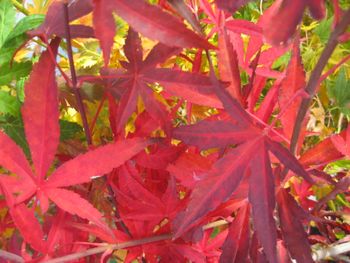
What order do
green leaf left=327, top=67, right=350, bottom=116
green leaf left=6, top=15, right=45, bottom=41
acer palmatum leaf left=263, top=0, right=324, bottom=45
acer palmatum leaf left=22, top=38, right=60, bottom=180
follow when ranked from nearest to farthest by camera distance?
acer palmatum leaf left=263, top=0, right=324, bottom=45 < acer palmatum leaf left=22, top=38, right=60, bottom=180 < green leaf left=6, top=15, right=45, bottom=41 < green leaf left=327, top=67, right=350, bottom=116

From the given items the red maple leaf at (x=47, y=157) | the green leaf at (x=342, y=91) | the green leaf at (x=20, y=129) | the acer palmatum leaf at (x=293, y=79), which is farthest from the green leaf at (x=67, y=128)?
the green leaf at (x=342, y=91)

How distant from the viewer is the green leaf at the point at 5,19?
485 mm

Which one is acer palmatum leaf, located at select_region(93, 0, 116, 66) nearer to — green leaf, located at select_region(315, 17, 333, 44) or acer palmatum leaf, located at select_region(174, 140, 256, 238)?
acer palmatum leaf, located at select_region(174, 140, 256, 238)

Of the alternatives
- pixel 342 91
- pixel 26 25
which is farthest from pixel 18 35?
pixel 342 91

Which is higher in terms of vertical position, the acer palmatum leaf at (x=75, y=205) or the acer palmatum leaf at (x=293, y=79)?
the acer palmatum leaf at (x=293, y=79)

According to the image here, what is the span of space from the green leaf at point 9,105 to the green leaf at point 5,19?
0.06 m

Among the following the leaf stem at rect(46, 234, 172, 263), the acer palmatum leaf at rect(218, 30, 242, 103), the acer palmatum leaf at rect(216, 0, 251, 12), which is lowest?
the leaf stem at rect(46, 234, 172, 263)

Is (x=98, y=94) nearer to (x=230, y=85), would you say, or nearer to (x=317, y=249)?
(x=230, y=85)

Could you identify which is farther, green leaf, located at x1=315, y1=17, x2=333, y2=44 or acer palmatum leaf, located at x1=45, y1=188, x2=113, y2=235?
green leaf, located at x1=315, y1=17, x2=333, y2=44

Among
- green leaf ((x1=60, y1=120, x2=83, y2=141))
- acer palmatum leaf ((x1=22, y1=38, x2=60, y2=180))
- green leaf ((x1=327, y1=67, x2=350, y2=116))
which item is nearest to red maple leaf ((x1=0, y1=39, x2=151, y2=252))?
acer palmatum leaf ((x1=22, y1=38, x2=60, y2=180))

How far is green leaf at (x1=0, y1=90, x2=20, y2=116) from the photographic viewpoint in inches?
18.7

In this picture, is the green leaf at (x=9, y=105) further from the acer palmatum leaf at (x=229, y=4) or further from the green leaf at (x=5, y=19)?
the acer palmatum leaf at (x=229, y=4)

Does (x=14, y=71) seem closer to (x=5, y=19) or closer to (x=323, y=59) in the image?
(x=5, y=19)

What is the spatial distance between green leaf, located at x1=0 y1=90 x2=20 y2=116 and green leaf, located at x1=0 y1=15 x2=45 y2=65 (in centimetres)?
4
